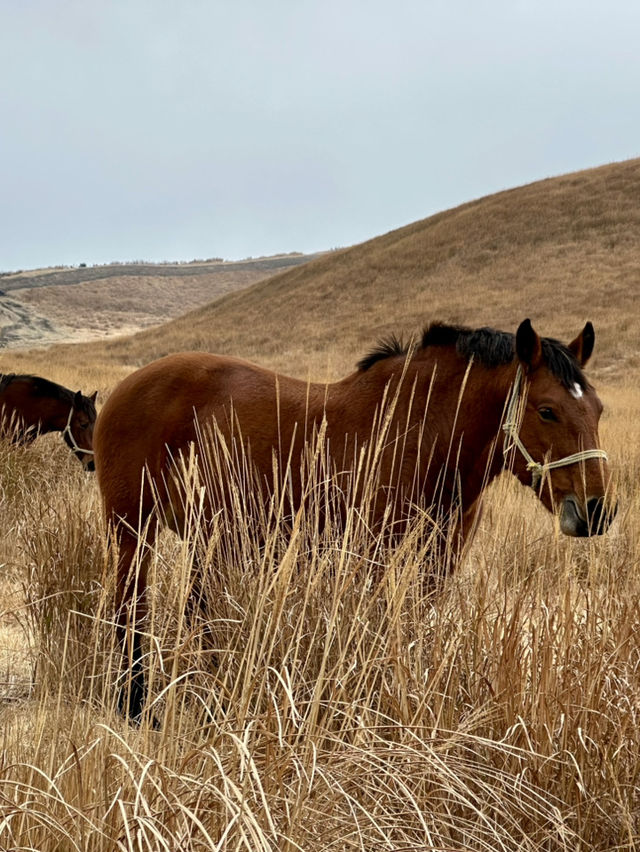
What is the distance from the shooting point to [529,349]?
9.64 feet

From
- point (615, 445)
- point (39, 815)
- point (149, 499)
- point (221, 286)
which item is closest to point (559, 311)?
point (615, 445)

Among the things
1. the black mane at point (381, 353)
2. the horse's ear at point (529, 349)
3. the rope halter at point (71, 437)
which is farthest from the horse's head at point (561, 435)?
the rope halter at point (71, 437)

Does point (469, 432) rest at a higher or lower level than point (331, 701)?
higher

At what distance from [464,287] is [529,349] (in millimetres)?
33665

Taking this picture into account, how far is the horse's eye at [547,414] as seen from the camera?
2.86 m

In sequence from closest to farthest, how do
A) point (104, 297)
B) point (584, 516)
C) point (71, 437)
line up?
point (584, 516)
point (71, 437)
point (104, 297)

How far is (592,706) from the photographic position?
6.51 feet

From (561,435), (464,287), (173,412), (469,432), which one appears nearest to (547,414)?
(561,435)

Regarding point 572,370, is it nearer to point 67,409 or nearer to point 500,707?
point 500,707

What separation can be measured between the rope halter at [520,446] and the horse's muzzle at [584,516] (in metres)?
0.14

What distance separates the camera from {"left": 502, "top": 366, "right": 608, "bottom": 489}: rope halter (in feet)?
9.00

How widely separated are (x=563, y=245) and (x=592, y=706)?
128 feet

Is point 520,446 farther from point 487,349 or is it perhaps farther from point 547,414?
point 487,349

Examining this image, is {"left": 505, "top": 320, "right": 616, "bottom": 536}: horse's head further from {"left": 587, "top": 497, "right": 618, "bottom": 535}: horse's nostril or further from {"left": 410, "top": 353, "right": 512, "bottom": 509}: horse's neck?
{"left": 410, "top": 353, "right": 512, "bottom": 509}: horse's neck
